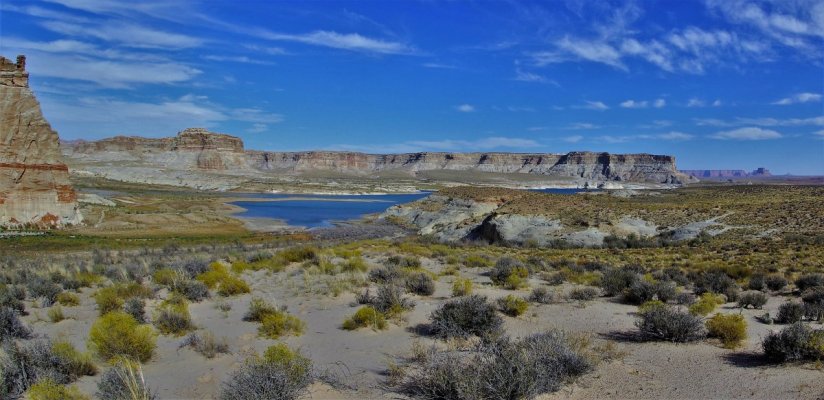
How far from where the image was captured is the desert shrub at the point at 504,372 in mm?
5309

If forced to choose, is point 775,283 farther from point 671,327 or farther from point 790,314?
point 671,327

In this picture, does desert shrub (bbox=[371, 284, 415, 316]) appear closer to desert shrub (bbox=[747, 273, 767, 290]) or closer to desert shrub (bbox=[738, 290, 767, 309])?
desert shrub (bbox=[738, 290, 767, 309])

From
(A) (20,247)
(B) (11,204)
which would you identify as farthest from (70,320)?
(B) (11,204)

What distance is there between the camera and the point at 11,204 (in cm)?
3656

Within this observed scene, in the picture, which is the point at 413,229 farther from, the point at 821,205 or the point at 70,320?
the point at 70,320

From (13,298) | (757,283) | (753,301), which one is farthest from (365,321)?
(757,283)

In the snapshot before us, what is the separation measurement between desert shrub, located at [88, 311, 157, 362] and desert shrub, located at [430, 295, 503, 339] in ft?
15.7

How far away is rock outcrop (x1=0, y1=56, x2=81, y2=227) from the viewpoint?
117 feet

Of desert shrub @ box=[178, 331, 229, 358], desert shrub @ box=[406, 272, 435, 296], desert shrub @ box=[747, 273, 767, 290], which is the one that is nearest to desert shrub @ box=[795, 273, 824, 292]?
desert shrub @ box=[747, 273, 767, 290]

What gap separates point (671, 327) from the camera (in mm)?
7707

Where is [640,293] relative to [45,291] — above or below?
above

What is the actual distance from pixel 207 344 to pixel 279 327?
1.43m

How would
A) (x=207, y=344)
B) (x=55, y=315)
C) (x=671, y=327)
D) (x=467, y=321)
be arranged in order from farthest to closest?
(x=55, y=315), (x=467, y=321), (x=207, y=344), (x=671, y=327)

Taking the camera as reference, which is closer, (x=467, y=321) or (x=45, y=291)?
(x=467, y=321)
